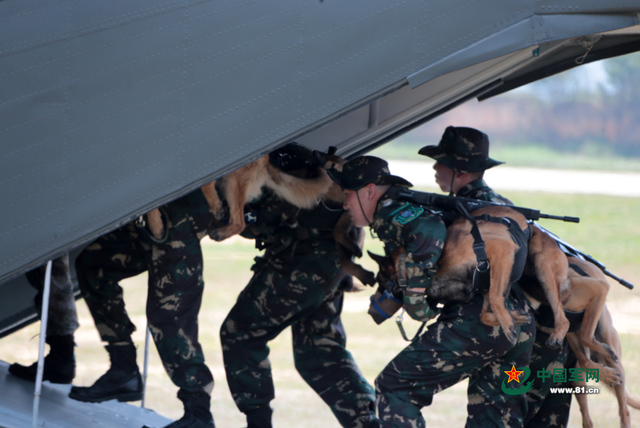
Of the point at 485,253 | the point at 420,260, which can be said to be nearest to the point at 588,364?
the point at 485,253

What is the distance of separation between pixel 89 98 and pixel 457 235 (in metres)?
1.80

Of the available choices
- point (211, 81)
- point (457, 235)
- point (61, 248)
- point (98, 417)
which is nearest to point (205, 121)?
point (211, 81)

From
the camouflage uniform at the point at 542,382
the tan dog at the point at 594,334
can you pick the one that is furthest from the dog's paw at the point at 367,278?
the tan dog at the point at 594,334

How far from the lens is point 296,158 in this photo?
15.2ft

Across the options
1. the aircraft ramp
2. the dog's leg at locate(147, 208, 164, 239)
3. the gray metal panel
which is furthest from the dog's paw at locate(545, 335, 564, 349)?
the aircraft ramp

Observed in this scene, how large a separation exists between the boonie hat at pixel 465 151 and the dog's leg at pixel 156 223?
1.60 metres

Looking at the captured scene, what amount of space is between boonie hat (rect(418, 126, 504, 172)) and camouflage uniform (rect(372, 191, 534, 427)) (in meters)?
0.72

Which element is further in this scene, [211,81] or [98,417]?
[98,417]

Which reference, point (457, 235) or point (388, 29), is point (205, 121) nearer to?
point (388, 29)

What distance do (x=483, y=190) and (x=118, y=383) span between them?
7.47 feet

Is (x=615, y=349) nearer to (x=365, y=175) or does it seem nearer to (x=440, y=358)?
(x=440, y=358)

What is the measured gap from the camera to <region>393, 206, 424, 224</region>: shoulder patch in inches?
155

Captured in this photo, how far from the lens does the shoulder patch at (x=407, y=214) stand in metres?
3.95

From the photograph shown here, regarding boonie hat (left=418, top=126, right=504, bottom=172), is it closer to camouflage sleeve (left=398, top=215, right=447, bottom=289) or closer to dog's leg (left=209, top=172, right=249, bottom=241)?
camouflage sleeve (left=398, top=215, right=447, bottom=289)
